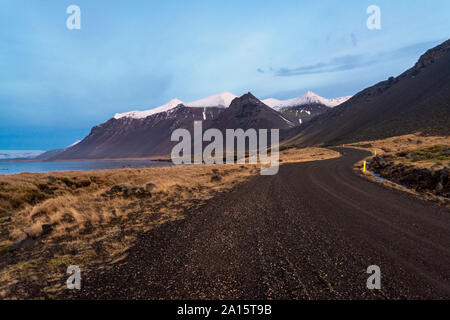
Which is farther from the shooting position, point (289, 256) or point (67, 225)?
point (67, 225)

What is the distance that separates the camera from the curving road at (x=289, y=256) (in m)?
3.56

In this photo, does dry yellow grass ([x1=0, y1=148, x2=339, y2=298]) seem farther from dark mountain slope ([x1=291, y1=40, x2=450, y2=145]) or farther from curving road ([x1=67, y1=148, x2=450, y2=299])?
dark mountain slope ([x1=291, y1=40, x2=450, y2=145])

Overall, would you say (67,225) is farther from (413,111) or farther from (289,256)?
(413,111)

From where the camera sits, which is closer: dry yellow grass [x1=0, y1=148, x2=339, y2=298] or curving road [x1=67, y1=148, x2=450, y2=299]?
curving road [x1=67, y1=148, x2=450, y2=299]

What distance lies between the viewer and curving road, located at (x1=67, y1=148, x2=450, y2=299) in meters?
3.56

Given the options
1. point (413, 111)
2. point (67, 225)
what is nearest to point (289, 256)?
point (67, 225)

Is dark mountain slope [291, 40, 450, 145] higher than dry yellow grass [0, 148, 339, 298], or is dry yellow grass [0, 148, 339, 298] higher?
dark mountain slope [291, 40, 450, 145]

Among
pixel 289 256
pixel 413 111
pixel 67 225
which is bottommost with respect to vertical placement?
pixel 67 225

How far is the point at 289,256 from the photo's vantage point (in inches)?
185

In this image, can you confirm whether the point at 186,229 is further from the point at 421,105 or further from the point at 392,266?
the point at 421,105

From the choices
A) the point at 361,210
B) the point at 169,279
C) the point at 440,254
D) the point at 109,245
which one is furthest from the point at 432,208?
the point at 109,245

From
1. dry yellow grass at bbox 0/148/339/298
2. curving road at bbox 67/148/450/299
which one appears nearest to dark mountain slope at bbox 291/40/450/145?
curving road at bbox 67/148/450/299

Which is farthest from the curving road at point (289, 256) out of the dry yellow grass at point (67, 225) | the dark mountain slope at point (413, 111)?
the dark mountain slope at point (413, 111)

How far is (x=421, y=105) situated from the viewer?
286 ft
